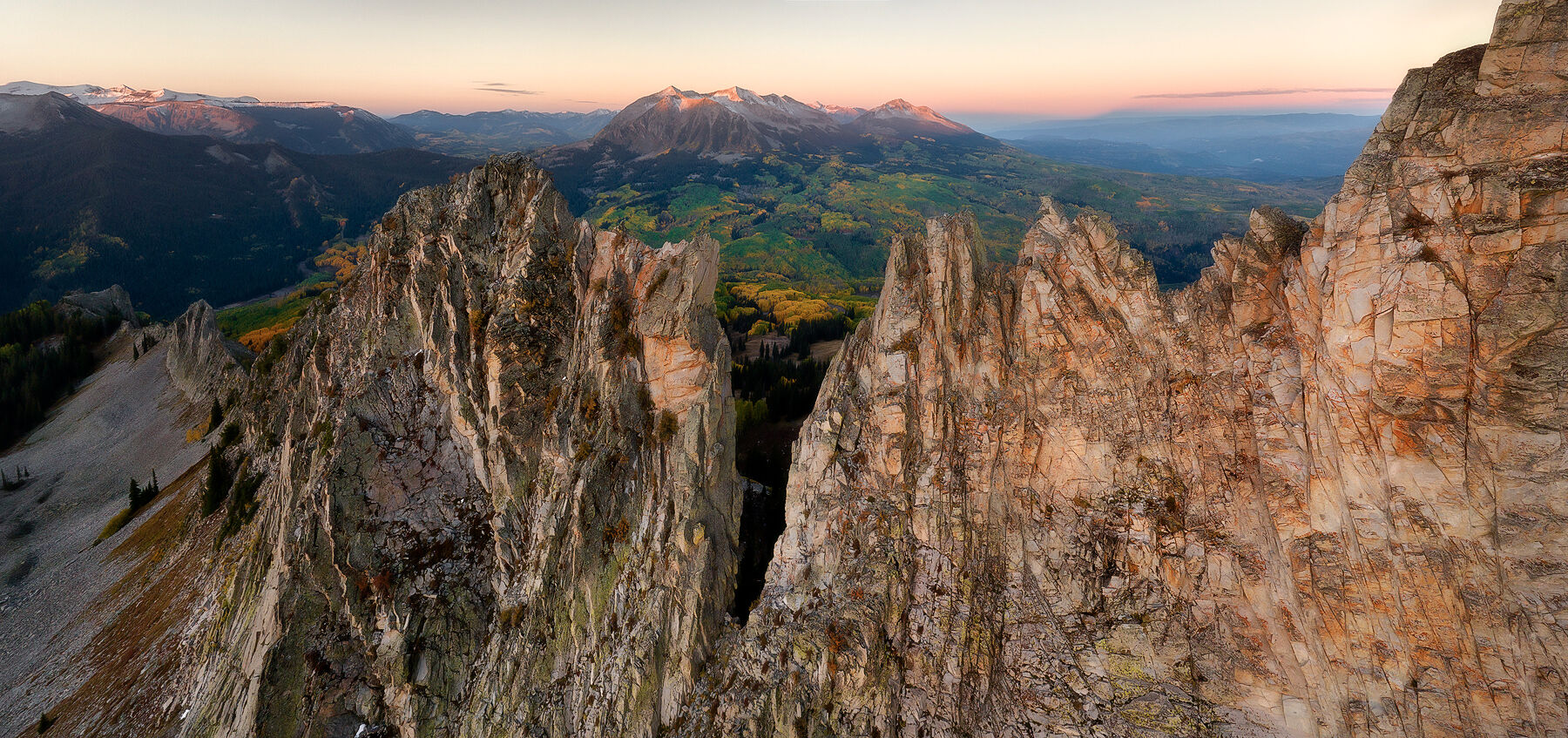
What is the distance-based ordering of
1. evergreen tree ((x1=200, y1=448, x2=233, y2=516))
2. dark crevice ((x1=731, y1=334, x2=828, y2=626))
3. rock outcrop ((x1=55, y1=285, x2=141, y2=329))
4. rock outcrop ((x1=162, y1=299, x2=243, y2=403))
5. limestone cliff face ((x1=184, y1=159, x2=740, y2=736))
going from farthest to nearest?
rock outcrop ((x1=55, y1=285, x2=141, y2=329)), rock outcrop ((x1=162, y1=299, x2=243, y2=403)), evergreen tree ((x1=200, y1=448, x2=233, y2=516)), dark crevice ((x1=731, y1=334, x2=828, y2=626)), limestone cliff face ((x1=184, y1=159, x2=740, y2=736))

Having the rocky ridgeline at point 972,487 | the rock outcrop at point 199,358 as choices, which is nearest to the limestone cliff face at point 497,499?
the rocky ridgeline at point 972,487

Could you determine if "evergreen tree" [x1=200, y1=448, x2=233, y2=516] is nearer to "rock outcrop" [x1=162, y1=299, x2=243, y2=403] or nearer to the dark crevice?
"rock outcrop" [x1=162, y1=299, x2=243, y2=403]

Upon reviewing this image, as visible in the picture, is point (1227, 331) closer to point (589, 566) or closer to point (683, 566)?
point (683, 566)

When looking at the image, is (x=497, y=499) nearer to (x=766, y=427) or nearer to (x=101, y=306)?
(x=766, y=427)

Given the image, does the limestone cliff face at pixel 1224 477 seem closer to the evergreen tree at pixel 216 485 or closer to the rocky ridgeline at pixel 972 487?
the rocky ridgeline at pixel 972 487

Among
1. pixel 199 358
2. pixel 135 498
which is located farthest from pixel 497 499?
pixel 199 358

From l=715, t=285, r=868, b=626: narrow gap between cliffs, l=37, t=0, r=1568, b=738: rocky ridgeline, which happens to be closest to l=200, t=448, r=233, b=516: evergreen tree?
l=37, t=0, r=1568, b=738: rocky ridgeline

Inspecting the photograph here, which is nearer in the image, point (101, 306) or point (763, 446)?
point (763, 446)
